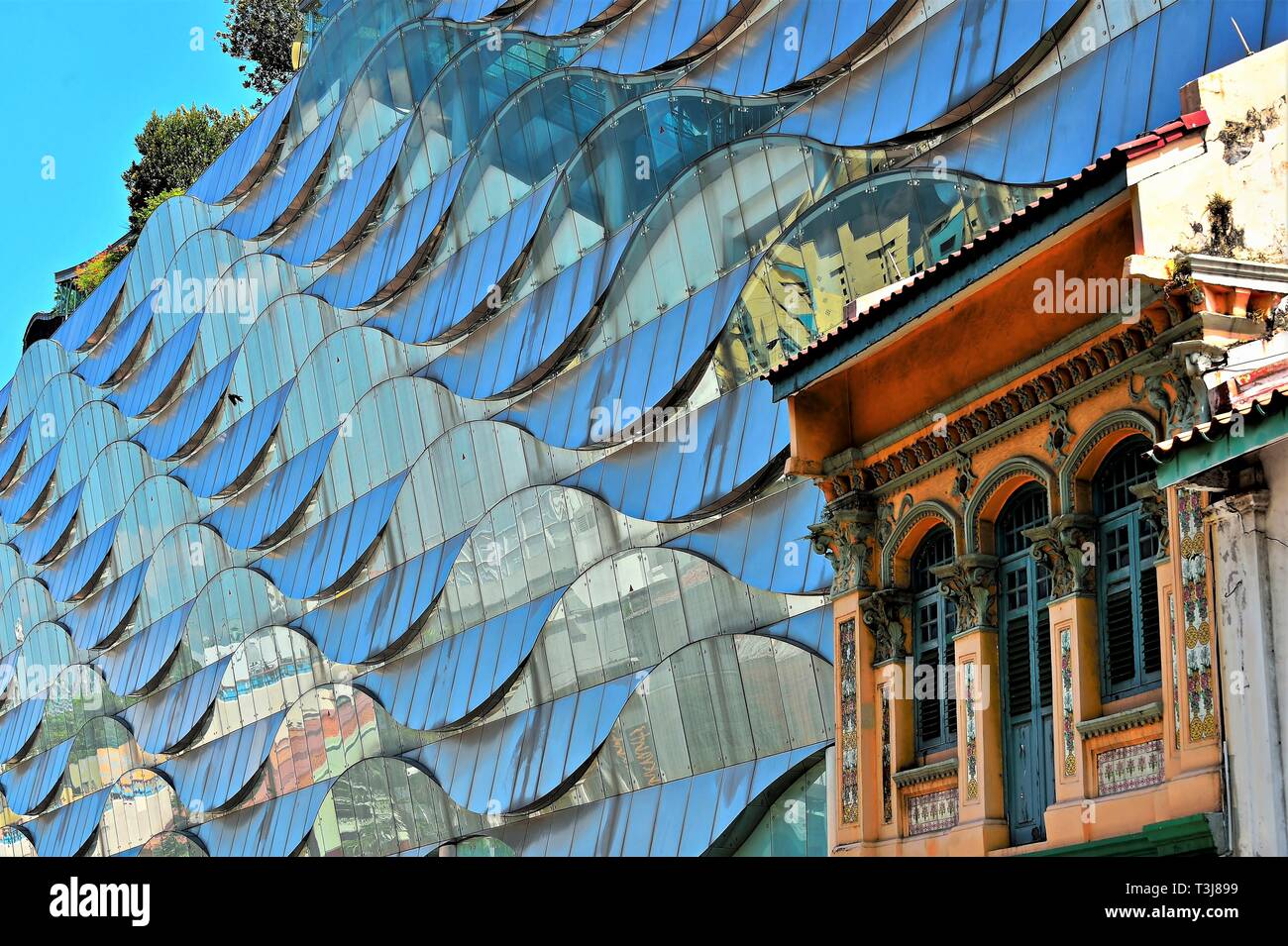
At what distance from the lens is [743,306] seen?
3169cm

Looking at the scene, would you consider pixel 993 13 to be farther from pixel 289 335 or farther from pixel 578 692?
pixel 289 335

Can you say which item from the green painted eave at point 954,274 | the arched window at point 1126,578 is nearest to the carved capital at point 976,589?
the arched window at point 1126,578

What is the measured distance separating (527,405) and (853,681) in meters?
19.7

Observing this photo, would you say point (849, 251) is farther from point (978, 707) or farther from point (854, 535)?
point (978, 707)

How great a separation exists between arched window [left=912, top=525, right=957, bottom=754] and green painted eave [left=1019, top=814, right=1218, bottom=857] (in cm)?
336

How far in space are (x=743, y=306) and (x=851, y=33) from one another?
484cm

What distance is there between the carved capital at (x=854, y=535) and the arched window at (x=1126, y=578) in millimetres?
3633

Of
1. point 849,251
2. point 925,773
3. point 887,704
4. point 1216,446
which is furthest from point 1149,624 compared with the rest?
point 849,251

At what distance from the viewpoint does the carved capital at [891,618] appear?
19828mm

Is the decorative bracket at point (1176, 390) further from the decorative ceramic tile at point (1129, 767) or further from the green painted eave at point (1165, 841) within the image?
the green painted eave at point (1165, 841)

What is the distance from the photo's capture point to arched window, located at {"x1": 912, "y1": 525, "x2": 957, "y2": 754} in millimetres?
19172

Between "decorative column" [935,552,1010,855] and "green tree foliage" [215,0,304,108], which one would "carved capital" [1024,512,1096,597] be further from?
"green tree foliage" [215,0,304,108]

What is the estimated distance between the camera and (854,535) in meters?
20.3
